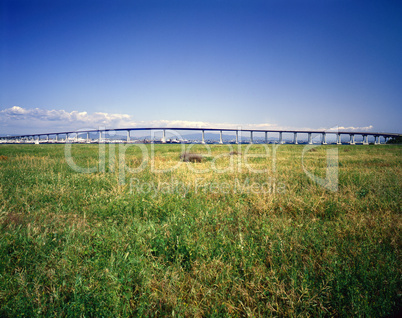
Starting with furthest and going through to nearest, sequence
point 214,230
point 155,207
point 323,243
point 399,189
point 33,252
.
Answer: point 399,189
point 155,207
point 214,230
point 323,243
point 33,252

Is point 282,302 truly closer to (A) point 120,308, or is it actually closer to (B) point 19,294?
(A) point 120,308

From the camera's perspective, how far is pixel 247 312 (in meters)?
2.00

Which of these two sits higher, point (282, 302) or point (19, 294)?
point (19, 294)

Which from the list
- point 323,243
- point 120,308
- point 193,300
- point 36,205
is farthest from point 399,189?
point 36,205

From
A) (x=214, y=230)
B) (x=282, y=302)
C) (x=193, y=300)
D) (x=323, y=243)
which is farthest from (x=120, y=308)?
(x=323, y=243)

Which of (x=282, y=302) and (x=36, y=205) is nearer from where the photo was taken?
(x=282, y=302)

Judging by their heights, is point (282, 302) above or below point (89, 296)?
below

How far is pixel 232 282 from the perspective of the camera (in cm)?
246

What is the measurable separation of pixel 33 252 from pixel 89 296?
1.52 m

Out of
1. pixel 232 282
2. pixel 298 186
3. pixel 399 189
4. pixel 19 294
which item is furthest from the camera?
pixel 298 186

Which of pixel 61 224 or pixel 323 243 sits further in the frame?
pixel 61 224

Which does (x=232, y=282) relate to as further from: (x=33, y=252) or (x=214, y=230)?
(x=33, y=252)

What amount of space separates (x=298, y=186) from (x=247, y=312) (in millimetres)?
5530

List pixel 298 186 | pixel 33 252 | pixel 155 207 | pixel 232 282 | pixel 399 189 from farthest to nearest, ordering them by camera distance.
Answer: pixel 298 186 < pixel 399 189 < pixel 155 207 < pixel 33 252 < pixel 232 282
